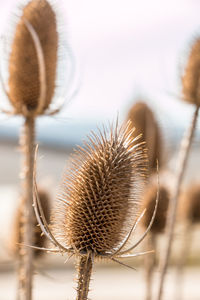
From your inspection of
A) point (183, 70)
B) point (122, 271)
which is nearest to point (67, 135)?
point (122, 271)

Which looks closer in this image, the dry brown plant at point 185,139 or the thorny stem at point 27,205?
the thorny stem at point 27,205

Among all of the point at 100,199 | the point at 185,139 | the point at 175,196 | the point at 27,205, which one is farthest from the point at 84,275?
the point at 185,139

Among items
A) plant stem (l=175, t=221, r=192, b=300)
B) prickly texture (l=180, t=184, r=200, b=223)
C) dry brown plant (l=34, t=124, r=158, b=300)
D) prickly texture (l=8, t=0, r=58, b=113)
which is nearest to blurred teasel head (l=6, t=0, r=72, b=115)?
prickly texture (l=8, t=0, r=58, b=113)

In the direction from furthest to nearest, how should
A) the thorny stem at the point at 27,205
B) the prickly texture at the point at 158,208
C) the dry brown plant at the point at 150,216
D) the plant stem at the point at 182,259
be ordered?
the plant stem at the point at 182,259 → the prickly texture at the point at 158,208 → the dry brown plant at the point at 150,216 → the thorny stem at the point at 27,205

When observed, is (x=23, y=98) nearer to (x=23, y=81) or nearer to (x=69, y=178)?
(x=23, y=81)

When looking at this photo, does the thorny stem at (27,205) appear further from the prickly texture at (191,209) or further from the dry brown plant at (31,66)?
the prickly texture at (191,209)

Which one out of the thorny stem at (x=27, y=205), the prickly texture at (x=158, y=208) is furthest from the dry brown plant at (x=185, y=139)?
the prickly texture at (x=158, y=208)
